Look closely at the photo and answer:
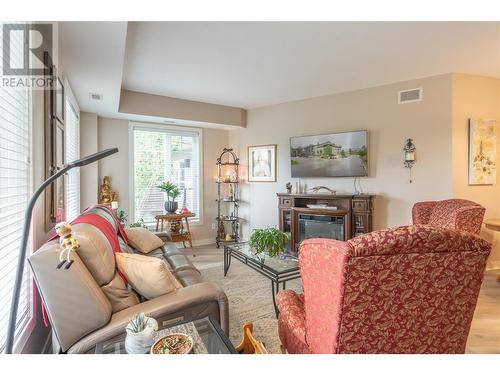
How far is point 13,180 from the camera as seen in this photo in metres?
1.38

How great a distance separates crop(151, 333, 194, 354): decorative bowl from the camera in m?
1.07

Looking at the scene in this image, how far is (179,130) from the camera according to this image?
16.9ft

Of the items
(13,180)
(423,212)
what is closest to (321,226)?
(423,212)

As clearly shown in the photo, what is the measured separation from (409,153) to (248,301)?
9.76ft

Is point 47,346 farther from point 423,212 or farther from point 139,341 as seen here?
point 423,212

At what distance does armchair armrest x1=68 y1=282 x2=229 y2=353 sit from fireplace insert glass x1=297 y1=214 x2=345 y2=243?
2929mm

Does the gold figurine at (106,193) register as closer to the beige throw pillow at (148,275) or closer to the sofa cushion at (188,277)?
the sofa cushion at (188,277)

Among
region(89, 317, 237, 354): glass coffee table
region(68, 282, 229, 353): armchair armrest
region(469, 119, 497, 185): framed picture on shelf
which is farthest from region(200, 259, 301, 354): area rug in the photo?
region(469, 119, 497, 185): framed picture on shelf

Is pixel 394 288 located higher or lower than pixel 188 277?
higher

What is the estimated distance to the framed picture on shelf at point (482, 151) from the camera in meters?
3.58

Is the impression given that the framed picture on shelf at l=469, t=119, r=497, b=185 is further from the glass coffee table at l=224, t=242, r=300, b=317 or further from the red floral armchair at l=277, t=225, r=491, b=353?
the red floral armchair at l=277, t=225, r=491, b=353
